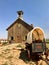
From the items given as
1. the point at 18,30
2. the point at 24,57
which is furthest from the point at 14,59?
the point at 18,30

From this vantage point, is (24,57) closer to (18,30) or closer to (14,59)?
(14,59)

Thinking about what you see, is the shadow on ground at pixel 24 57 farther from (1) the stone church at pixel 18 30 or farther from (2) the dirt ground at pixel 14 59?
(1) the stone church at pixel 18 30

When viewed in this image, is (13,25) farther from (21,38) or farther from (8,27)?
(21,38)

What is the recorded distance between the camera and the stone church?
40.0 metres

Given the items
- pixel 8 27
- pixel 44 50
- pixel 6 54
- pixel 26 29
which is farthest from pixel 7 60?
pixel 8 27

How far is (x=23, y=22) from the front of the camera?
40.8 metres

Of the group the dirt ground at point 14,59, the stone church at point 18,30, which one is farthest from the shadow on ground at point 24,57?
the stone church at point 18,30

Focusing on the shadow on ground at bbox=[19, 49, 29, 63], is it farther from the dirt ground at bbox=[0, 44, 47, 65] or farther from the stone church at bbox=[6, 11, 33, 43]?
the stone church at bbox=[6, 11, 33, 43]

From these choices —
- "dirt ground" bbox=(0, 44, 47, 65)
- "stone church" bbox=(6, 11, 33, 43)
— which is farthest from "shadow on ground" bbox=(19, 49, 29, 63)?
"stone church" bbox=(6, 11, 33, 43)

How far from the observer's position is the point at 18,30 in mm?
41188

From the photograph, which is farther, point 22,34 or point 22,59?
point 22,34

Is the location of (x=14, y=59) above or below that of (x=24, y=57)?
below

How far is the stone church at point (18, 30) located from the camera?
131 feet

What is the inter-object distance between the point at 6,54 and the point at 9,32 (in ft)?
83.6
